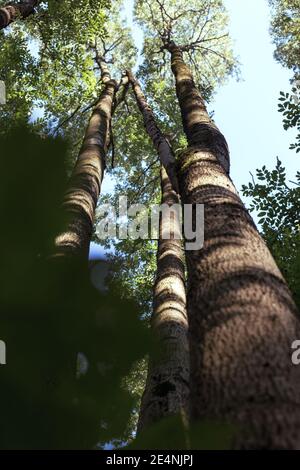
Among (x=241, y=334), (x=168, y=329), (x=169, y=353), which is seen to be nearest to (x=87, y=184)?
(x=168, y=329)

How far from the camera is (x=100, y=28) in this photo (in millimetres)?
11461

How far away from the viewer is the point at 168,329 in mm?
4730

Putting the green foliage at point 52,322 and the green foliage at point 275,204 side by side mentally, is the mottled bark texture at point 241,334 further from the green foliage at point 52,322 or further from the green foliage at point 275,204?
the green foliage at point 275,204

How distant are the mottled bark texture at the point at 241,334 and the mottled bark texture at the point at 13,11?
6.76 m

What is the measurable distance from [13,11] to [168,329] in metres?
6.74

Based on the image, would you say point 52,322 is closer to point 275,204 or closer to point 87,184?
point 87,184

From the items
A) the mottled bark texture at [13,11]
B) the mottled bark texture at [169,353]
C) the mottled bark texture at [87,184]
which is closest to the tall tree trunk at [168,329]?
the mottled bark texture at [169,353]

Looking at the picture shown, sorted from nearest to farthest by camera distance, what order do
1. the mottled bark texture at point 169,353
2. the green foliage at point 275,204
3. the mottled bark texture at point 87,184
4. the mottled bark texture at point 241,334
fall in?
the mottled bark texture at point 241,334 → the mottled bark texture at point 87,184 → the mottled bark texture at point 169,353 → the green foliage at point 275,204

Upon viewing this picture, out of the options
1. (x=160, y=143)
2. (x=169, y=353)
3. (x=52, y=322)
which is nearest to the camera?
(x=52, y=322)

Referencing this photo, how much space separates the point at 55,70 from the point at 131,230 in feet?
19.9

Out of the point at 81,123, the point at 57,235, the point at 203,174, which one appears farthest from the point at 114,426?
the point at 81,123

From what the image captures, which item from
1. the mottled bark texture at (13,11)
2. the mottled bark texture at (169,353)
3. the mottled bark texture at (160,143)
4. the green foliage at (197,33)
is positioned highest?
the green foliage at (197,33)

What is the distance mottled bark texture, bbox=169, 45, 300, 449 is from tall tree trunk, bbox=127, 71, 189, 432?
1.53 feet

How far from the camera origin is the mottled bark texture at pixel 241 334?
3.74ft
